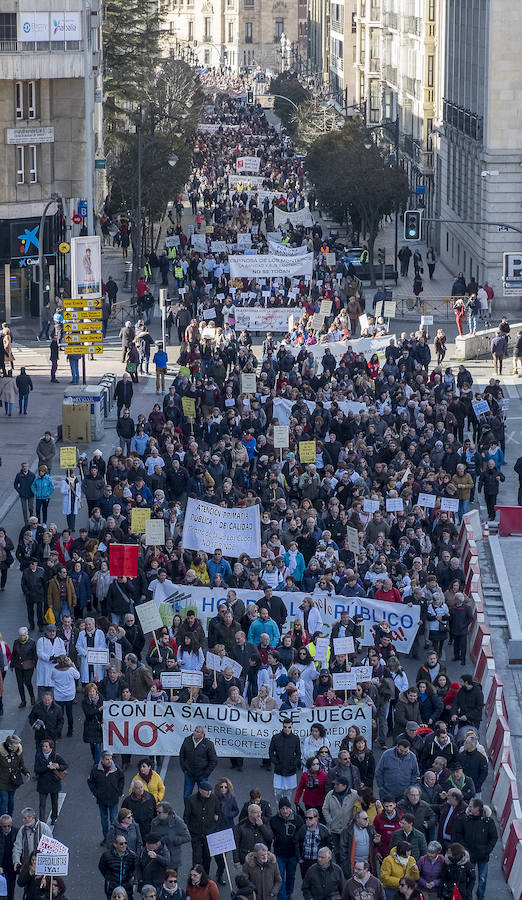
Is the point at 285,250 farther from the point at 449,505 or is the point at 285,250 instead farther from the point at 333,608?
the point at 333,608

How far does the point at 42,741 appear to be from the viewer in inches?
743

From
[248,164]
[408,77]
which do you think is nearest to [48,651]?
[248,164]

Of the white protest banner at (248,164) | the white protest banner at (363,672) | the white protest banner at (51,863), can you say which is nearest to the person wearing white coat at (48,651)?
the white protest banner at (363,672)

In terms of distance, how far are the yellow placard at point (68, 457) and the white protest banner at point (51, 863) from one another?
14.2m

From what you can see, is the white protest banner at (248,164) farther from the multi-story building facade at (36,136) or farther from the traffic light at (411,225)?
the traffic light at (411,225)

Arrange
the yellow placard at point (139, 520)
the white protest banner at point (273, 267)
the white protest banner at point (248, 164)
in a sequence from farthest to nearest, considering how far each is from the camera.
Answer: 1. the white protest banner at point (248, 164)
2. the white protest banner at point (273, 267)
3. the yellow placard at point (139, 520)

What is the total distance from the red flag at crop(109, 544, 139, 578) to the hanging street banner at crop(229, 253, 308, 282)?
3005 centimetres

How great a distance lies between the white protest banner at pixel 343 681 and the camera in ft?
66.6

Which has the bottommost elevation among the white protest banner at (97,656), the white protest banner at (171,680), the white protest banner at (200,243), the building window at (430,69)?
the white protest banner at (97,656)

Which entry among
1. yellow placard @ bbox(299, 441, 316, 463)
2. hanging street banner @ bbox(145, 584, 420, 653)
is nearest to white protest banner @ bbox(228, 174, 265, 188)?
yellow placard @ bbox(299, 441, 316, 463)

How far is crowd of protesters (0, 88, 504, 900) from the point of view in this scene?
1688 centimetres

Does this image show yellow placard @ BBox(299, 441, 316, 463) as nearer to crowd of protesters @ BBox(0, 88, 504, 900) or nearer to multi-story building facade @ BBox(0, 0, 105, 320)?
crowd of protesters @ BBox(0, 88, 504, 900)

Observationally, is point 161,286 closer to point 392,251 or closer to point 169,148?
point 169,148

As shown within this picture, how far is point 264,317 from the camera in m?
50.1
